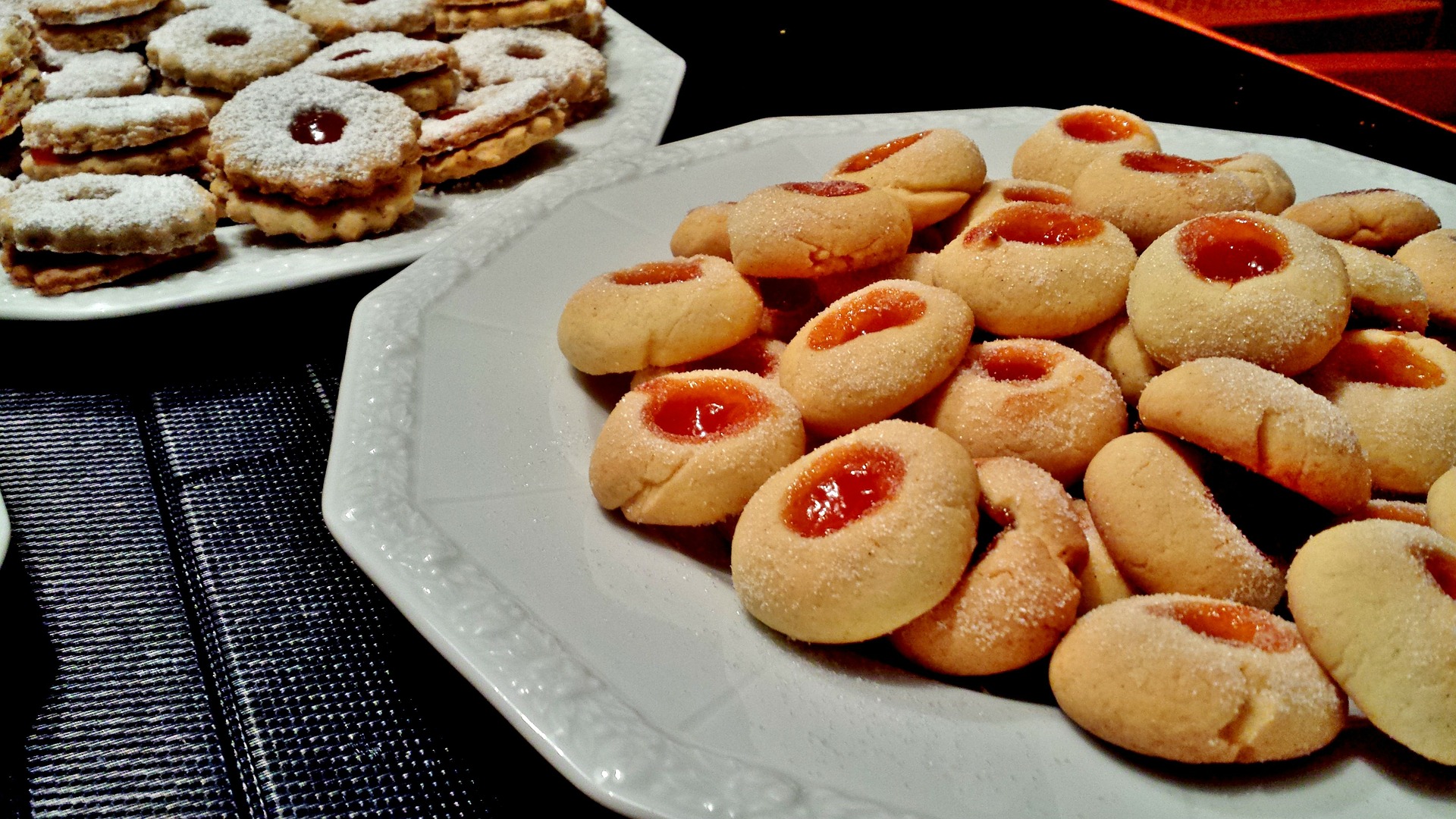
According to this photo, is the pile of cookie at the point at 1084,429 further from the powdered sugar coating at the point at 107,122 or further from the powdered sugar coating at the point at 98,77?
the powdered sugar coating at the point at 98,77

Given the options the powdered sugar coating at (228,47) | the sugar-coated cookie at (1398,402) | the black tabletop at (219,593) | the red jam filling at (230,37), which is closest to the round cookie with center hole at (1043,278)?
the sugar-coated cookie at (1398,402)

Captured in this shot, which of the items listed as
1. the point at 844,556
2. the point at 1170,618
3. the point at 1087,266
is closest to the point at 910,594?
the point at 844,556

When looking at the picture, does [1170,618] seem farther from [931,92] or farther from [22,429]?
[931,92]

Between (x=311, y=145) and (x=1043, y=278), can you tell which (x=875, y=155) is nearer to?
(x=1043, y=278)

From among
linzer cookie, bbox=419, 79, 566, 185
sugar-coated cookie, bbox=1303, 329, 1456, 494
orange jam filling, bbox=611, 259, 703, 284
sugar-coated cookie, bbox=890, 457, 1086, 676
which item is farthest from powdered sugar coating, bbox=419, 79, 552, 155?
sugar-coated cookie, bbox=1303, 329, 1456, 494

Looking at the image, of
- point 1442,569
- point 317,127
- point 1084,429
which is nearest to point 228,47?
point 317,127

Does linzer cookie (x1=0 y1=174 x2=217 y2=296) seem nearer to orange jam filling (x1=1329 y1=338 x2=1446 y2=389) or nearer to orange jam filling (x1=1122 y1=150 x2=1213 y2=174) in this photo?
orange jam filling (x1=1122 y1=150 x2=1213 y2=174)
